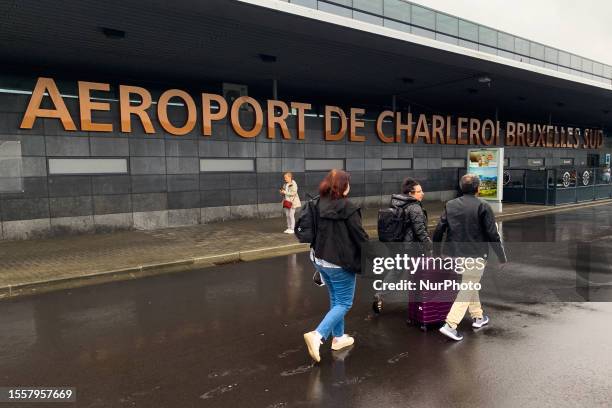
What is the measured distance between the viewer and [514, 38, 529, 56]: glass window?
1206 inches

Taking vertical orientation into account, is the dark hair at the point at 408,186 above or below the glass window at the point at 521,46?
below

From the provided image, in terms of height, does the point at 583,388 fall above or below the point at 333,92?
below

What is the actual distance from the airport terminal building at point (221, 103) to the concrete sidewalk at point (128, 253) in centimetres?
138

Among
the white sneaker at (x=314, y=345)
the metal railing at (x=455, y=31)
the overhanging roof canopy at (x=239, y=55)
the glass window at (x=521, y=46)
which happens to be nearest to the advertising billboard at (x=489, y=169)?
the overhanging roof canopy at (x=239, y=55)

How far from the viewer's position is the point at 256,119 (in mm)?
14422

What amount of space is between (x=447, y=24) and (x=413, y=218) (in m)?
22.7

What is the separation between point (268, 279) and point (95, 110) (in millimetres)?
7735

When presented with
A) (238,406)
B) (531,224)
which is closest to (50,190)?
(238,406)

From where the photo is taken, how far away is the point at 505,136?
24.4 m

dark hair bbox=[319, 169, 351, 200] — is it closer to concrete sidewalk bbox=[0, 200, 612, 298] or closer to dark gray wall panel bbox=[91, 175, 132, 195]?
concrete sidewalk bbox=[0, 200, 612, 298]

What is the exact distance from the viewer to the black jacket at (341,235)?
159 inches

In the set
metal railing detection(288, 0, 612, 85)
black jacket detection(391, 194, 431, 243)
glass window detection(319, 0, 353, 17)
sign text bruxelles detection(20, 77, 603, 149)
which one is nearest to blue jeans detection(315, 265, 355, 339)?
black jacket detection(391, 194, 431, 243)

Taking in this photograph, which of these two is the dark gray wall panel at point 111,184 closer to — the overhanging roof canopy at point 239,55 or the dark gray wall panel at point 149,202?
the dark gray wall panel at point 149,202

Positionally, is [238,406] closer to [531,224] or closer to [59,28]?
[59,28]
